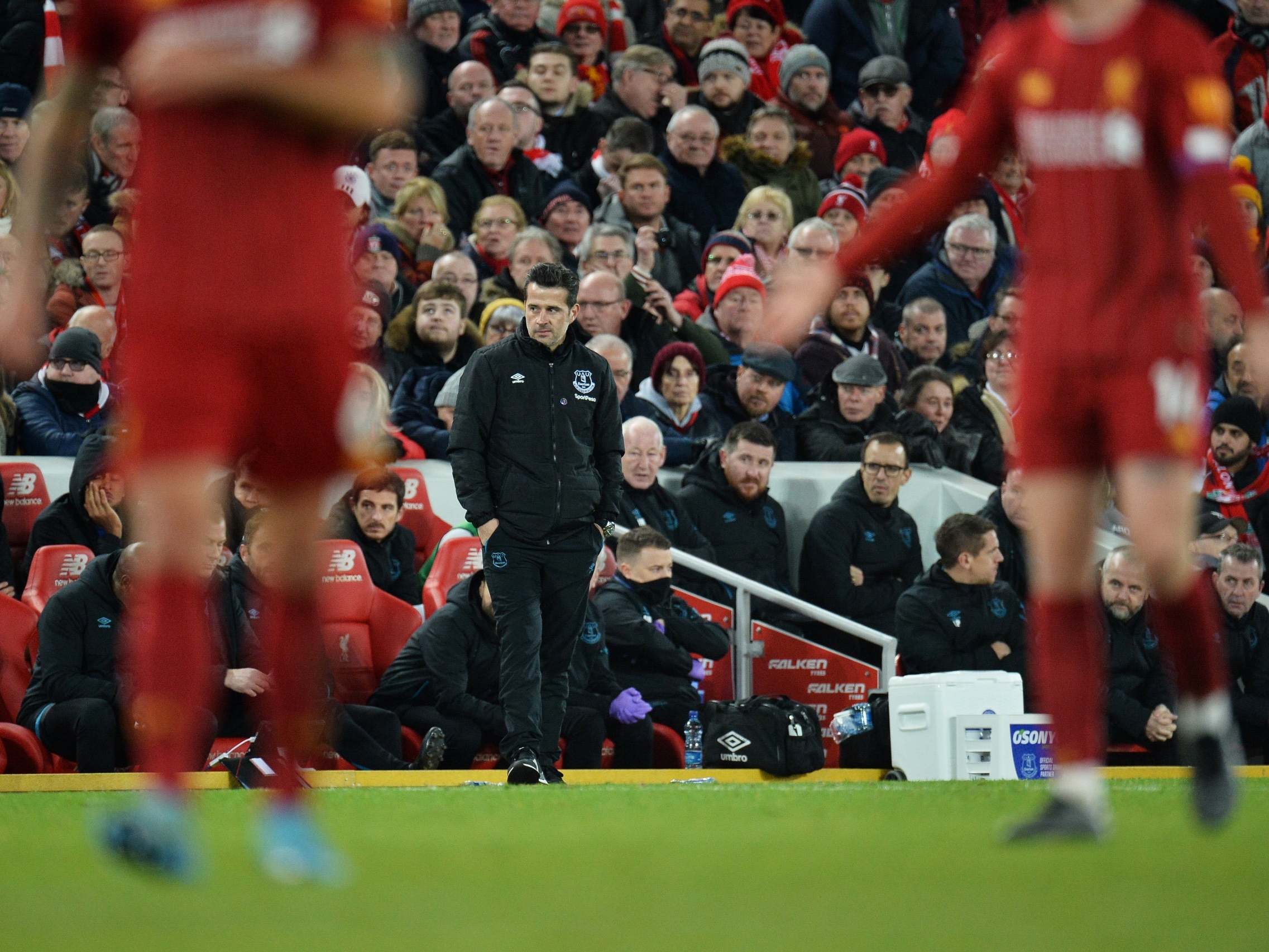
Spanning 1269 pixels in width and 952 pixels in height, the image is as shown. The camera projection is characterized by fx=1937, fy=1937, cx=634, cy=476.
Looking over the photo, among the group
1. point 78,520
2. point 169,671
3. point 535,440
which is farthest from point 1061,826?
point 78,520

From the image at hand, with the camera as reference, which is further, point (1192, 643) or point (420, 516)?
point (420, 516)

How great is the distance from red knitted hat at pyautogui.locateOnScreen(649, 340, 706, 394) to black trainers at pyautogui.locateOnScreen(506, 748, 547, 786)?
4.37m

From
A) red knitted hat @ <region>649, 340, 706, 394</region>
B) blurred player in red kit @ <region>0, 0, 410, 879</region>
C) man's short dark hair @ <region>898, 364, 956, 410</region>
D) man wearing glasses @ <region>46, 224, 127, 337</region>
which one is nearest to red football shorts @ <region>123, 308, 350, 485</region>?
blurred player in red kit @ <region>0, 0, 410, 879</region>

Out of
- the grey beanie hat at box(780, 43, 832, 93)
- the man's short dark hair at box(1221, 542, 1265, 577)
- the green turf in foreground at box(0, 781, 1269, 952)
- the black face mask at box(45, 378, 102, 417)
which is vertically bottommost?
the green turf in foreground at box(0, 781, 1269, 952)

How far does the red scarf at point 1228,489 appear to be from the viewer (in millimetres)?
13805

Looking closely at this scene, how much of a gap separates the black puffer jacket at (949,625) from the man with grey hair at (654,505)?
1.26 meters

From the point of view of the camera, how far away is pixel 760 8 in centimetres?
1903

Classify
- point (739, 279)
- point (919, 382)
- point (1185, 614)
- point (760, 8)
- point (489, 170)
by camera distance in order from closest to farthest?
point (1185, 614) → point (919, 382) → point (739, 279) → point (489, 170) → point (760, 8)

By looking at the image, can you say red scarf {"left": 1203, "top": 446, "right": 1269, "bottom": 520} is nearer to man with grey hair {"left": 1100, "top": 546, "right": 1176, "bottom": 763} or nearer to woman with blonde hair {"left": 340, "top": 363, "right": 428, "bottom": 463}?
man with grey hair {"left": 1100, "top": 546, "right": 1176, "bottom": 763}

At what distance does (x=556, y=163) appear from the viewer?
16094mm

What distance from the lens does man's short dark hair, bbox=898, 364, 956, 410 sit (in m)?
14.0

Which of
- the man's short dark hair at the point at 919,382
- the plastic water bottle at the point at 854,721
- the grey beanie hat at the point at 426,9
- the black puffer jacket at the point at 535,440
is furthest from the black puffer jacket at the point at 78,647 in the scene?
the grey beanie hat at the point at 426,9

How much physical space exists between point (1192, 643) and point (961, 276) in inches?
435

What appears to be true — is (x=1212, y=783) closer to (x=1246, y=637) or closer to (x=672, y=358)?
(x=1246, y=637)
